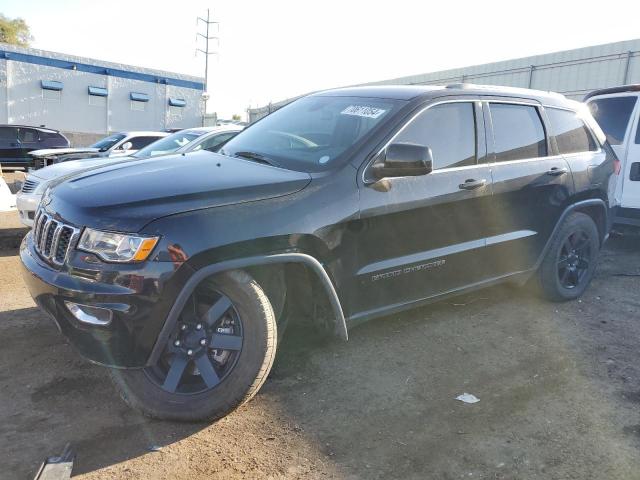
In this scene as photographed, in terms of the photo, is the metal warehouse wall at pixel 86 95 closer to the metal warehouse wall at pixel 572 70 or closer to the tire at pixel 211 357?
the metal warehouse wall at pixel 572 70

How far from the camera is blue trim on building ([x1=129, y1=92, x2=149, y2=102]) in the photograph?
3391cm

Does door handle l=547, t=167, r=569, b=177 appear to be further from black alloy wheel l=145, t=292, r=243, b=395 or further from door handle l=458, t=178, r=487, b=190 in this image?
black alloy wheel l=145, t=292, r=243, b=395

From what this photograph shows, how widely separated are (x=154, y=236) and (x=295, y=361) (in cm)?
147

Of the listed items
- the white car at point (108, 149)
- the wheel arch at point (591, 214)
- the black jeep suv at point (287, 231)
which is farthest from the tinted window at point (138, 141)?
the wheel arch at point (591, 214)

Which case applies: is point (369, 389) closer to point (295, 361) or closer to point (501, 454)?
point (295, 361)

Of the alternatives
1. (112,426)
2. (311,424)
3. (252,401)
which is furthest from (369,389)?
(112,426)

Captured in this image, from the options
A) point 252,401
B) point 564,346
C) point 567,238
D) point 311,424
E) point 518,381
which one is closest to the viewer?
point 311,424

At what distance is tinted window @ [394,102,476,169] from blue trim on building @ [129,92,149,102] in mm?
33738

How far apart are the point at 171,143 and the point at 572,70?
1179 cm

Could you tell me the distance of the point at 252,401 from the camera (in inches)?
120

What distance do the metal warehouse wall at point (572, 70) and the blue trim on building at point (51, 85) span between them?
21.0m

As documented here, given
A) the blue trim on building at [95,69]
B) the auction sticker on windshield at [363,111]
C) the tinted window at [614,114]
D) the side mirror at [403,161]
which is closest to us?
the side mirror at [403,161]

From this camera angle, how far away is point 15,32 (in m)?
43.1

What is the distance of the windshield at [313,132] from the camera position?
330 centimetres
